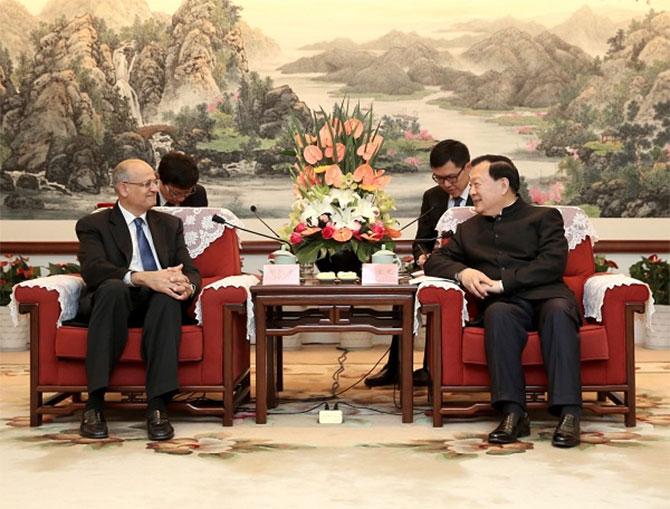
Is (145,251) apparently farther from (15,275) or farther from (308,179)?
(15,275)

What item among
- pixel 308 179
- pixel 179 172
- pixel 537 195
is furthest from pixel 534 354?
pixel 537 195

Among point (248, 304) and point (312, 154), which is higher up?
point (312, 154)

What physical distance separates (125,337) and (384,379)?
1650 millimetres

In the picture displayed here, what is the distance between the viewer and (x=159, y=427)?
464 centimetres

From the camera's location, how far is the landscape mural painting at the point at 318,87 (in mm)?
7824

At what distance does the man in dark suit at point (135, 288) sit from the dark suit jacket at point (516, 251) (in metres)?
1.22

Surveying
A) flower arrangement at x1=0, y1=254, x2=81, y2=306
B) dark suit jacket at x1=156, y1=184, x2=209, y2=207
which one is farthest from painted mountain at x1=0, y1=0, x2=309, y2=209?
dark suit jacket at x1=156, y1=184, x2=209, y2=207

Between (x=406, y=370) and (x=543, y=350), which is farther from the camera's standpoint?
(x=406, y=370)

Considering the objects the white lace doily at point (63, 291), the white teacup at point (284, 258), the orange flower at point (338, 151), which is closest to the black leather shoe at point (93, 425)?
the white lace doily at point (63, 291)

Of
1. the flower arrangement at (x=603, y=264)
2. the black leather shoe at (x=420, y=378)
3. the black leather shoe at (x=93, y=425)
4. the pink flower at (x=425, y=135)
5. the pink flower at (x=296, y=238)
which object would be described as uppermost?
the pink flower at (x=425, y=135)

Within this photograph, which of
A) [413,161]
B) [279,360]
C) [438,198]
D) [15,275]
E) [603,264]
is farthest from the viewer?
[413,161]

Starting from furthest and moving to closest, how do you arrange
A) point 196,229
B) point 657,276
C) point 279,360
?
point 657,276
point 279,360
point 196,229

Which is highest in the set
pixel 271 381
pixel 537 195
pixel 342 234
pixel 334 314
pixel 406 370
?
pixel 537 195

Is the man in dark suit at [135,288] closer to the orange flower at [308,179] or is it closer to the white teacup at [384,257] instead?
the orange flower at [308,179]
